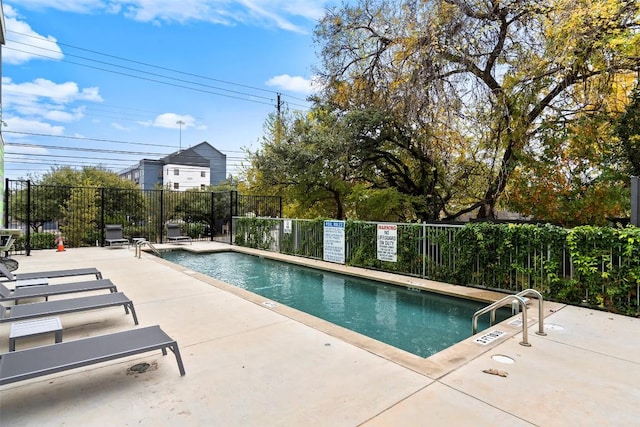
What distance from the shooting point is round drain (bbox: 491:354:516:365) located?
3.28 meters

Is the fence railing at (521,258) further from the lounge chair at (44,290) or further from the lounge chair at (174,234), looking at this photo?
the lounge chair at (174,234)

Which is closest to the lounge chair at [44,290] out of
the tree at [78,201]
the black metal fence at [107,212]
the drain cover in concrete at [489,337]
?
the drain cover in concrete at [489,337]

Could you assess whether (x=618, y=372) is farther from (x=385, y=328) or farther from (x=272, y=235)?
(x=272, y=235)

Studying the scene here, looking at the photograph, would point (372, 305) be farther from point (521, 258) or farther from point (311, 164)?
point (311, 164)

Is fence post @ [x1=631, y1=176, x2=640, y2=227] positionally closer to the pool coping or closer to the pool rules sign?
the pool coping

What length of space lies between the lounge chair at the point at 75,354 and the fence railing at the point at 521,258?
5521 millimetres

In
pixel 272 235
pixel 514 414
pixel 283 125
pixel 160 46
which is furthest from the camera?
pixel 160 46

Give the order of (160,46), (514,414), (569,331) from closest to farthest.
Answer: (514,414) → (569,331) → (160,46)

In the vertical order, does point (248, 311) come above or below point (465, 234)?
below

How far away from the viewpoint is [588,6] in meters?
7.02

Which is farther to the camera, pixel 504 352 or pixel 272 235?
pixel 272 235

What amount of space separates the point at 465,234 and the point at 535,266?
1.31m

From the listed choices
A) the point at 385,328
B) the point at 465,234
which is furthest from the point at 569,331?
the point at 465,234

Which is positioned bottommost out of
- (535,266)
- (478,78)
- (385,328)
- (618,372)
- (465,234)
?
(385,328)
